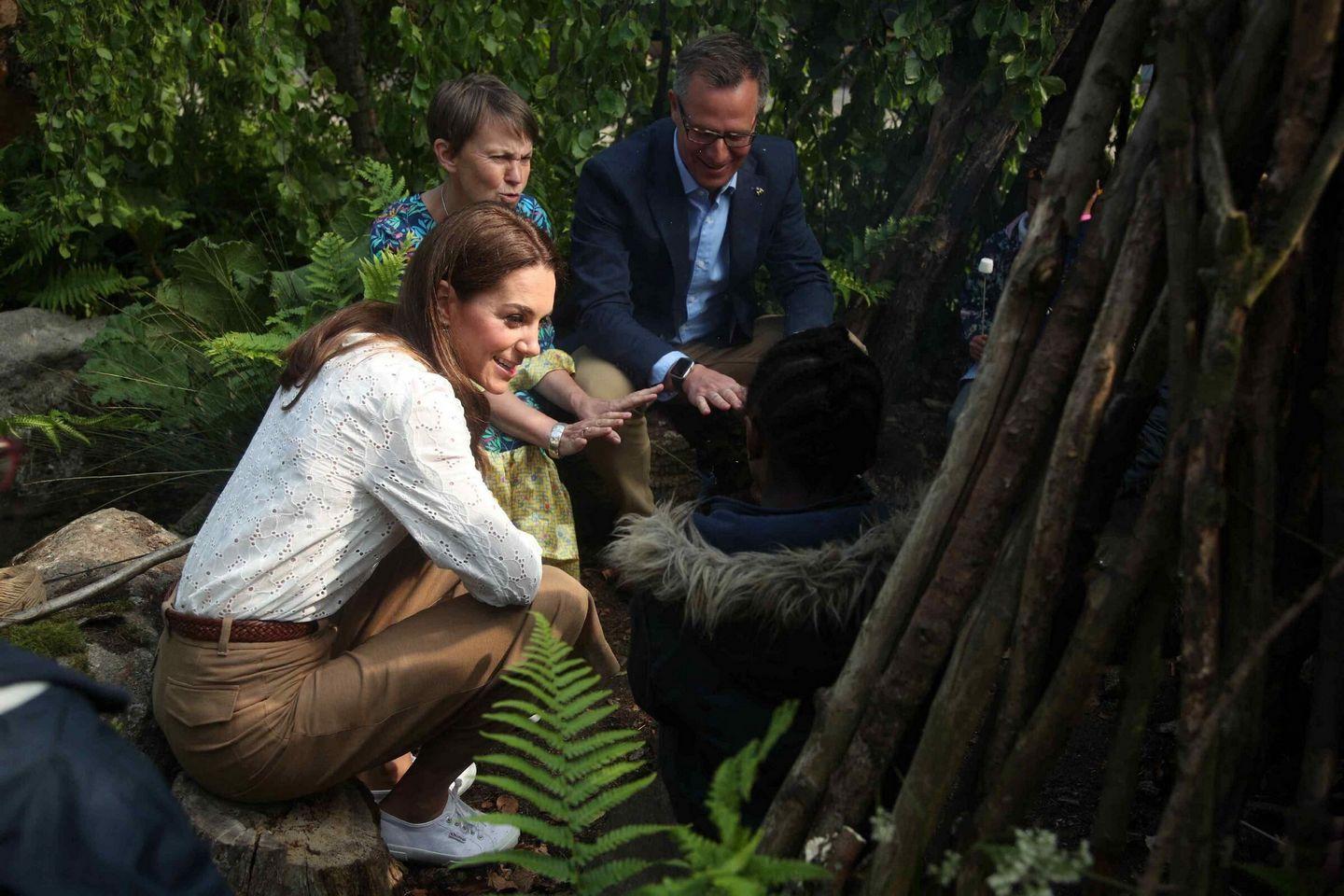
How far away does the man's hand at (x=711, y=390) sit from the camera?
3793 mm

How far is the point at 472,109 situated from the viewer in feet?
13.1

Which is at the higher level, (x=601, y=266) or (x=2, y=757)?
(x=601, y=266)

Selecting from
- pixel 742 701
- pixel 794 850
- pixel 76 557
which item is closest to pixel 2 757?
pixel 794 850

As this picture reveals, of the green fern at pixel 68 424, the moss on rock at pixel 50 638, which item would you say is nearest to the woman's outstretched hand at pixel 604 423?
the moss on rock at pixel 50 638

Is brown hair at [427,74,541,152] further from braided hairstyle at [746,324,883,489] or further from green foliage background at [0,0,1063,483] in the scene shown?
braided hairstyle at [746,324,883,489]

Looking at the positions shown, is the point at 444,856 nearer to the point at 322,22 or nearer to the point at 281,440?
the point at 281,440

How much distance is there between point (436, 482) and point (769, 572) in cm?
77

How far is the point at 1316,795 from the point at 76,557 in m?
3.39

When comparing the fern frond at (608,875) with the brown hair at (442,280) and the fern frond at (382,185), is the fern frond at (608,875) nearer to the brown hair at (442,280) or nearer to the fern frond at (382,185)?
the brown hair at (442,280)

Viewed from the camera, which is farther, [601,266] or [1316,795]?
[601,266]

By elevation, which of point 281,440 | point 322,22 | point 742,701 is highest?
point 322,22

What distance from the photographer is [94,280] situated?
5.71 metres

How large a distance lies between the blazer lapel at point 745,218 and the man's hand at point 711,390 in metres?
0.63

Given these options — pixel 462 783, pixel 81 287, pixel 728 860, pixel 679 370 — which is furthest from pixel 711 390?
pixel 81 287
